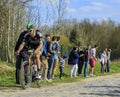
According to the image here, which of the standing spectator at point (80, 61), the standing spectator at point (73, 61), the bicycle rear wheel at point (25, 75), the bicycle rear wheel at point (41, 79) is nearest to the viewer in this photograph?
the bicycle rear wheel at point (25, 75)

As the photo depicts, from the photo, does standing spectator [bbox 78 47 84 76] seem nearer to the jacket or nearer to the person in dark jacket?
the person in dark jacket

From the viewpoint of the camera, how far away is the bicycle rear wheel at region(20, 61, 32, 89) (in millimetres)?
12620

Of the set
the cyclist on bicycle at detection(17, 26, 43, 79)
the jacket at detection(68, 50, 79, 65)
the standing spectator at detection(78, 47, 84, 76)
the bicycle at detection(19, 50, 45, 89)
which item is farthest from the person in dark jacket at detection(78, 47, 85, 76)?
the cyclist on bicycle at detection(17, 26, 43, 79)

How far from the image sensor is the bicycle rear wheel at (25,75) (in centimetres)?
1262

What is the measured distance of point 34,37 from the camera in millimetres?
12977

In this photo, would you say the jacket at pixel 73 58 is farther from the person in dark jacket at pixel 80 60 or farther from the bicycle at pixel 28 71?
the bicycle at pixel 28 71

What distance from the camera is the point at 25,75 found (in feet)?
41.7

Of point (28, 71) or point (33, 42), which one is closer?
point (28, 71)

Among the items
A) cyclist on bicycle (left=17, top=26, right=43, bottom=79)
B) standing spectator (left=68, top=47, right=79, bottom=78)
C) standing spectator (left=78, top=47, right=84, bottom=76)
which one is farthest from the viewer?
standing spectator (left=78, top=47, right=84, bottom=76)

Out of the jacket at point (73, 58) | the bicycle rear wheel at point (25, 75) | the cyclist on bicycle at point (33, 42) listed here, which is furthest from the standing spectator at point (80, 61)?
the bicycle rear wheel at point (25, 75)

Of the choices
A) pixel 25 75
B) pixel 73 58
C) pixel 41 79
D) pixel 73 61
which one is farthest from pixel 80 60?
pixel 25 75

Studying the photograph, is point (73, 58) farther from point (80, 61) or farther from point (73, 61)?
point (80, 61)

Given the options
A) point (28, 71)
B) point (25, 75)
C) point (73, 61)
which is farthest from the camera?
point (73, 61)

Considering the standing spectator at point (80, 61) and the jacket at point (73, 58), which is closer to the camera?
the jacket at point (73, 58)
